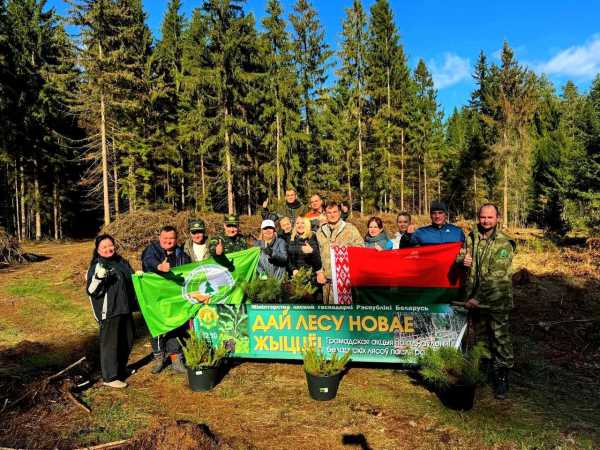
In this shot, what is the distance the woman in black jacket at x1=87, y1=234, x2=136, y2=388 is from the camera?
5.36 meters

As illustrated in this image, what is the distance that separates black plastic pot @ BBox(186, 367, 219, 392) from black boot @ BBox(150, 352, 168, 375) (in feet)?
3.31

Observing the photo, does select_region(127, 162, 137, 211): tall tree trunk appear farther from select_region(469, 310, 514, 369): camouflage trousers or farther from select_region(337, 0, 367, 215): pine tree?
select_region(469, 310, 514, 369): camouflage trousers

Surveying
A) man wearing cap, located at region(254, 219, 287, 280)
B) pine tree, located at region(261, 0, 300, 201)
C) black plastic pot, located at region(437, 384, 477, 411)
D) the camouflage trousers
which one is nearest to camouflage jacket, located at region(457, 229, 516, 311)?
the camouflage trousers

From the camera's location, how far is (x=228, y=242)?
673cm

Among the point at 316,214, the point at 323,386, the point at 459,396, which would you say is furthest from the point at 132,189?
the point at 459,396

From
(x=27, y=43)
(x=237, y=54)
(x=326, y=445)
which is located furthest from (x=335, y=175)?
(x=326, y=445)

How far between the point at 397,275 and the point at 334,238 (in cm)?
117

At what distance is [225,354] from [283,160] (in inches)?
910

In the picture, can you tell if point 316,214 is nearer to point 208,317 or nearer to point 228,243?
point 228,243

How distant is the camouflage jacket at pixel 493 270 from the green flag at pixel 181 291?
3.36 metres

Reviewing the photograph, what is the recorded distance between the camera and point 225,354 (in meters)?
5.63

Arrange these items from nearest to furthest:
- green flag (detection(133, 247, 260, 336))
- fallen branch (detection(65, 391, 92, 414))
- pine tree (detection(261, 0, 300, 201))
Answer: fallen branch (detection(65, 391, 92, 414)) → green flag (detection(133, 247, 260, 336)) → pine tree (detection(261, 0, 300, 201))

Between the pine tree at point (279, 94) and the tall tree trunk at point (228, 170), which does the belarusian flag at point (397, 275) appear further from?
the pine tree at point (279, 94)

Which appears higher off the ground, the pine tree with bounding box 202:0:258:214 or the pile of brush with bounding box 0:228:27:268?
the pine tree with bounding box 202:0:258:214
